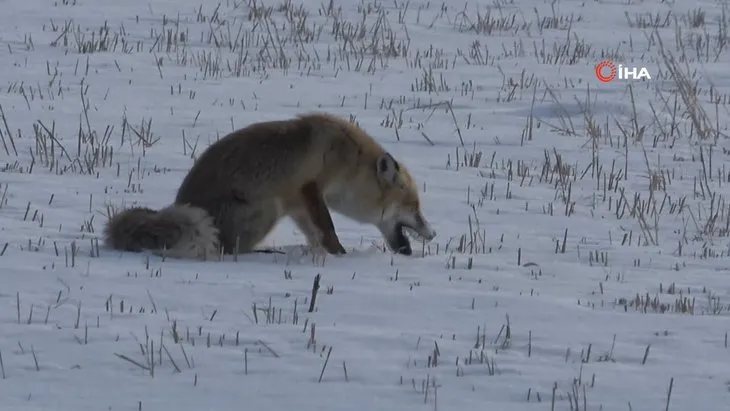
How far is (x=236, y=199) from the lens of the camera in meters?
7.94

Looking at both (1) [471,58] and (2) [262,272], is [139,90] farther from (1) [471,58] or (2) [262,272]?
(2) [262,272]

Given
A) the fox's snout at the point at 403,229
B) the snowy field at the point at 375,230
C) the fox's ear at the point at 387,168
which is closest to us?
the snowy field at the point at 375,230

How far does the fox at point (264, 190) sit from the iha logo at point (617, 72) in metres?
7.31

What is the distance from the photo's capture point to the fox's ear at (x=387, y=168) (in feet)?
27.3

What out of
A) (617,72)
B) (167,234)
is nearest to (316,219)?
(167,234)

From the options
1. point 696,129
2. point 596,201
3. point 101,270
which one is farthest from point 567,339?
point 696,129

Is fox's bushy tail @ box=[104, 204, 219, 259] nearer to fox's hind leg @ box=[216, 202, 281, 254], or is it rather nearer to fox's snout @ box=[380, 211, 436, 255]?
fox's hind leg @ box=[216, 202, 281, 254]

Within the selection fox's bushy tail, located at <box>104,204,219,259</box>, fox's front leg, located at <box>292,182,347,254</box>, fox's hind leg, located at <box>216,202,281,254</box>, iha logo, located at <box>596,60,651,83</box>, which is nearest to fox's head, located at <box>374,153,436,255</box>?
fox's front leg, located at <box>292,182,347,254</box>

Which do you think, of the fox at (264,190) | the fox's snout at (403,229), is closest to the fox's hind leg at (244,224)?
the fox at (264,190)

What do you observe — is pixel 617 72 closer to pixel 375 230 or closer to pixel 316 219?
pixel 375 230

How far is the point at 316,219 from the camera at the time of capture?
8.04m

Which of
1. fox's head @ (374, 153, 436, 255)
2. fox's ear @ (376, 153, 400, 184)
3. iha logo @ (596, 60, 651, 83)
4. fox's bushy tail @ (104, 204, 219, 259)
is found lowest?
fox's bushy tail @ (104, 204, 219, 259)

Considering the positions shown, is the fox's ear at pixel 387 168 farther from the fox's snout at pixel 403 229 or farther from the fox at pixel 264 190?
the fox's snout at pixel 403 229

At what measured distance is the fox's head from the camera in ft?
27.6
